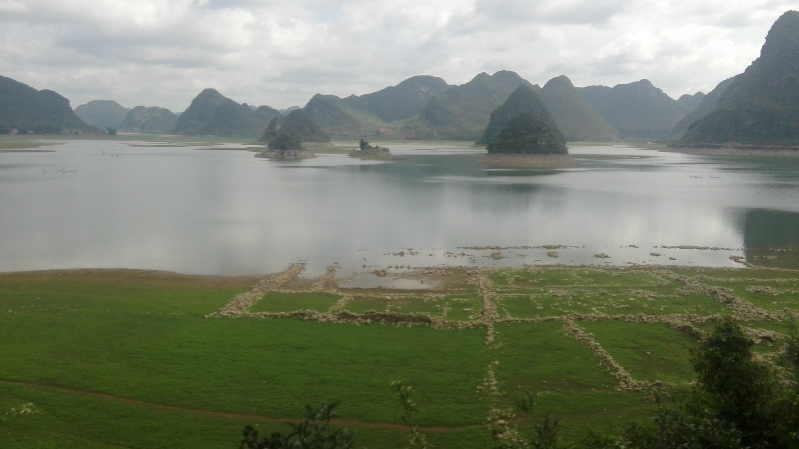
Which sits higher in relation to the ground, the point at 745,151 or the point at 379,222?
the point at 745,151

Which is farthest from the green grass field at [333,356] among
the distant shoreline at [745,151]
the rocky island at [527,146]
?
the distant shoreline at [745,151]

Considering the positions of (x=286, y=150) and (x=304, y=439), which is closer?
(x=304, y=439)

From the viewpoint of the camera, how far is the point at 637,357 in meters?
17.1

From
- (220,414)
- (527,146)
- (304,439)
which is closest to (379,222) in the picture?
(220,414)

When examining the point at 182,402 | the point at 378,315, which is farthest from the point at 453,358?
the point at 182,402

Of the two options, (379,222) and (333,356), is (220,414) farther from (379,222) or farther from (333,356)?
(379,222)

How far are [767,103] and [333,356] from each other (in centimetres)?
19487

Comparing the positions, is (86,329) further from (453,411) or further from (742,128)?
(742,128)

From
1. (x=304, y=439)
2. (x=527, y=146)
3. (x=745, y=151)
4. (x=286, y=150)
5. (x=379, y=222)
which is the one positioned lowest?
(x=379, y=222)

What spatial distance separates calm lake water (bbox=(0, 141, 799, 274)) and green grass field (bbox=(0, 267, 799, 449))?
25.7ft

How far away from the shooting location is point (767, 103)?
6575 inches

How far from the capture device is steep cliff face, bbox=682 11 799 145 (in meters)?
160

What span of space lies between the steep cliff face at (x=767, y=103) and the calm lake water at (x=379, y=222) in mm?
93749

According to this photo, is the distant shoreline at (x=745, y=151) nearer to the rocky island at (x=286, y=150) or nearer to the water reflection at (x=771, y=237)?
the water reflection at (x=771, y=237)
